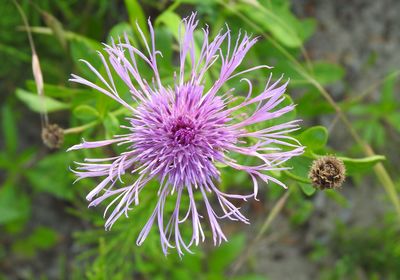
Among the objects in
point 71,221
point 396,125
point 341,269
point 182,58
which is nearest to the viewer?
point 182,58

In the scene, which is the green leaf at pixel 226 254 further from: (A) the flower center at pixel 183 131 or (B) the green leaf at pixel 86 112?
(A) the flower center at pixel 183 131

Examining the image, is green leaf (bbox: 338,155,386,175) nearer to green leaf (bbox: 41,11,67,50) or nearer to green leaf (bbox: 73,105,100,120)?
green leaf (bbox: 73,105,100,120)

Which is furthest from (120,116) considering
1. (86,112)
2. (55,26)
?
(55,26)

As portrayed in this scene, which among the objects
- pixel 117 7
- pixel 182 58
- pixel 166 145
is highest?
pixel 117 7

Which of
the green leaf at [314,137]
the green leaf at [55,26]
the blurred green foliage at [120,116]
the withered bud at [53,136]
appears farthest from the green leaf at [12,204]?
the green leaf at [314,137]

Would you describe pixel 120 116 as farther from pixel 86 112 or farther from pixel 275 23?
pixel 275 23

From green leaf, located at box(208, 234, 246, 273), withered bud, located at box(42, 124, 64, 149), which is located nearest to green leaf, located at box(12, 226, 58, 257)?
green leaf, located at box(208, 234, 246, 273)

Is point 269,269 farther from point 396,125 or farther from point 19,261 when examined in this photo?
point 19,261

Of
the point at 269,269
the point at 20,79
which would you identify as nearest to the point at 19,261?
the point at 20,79
